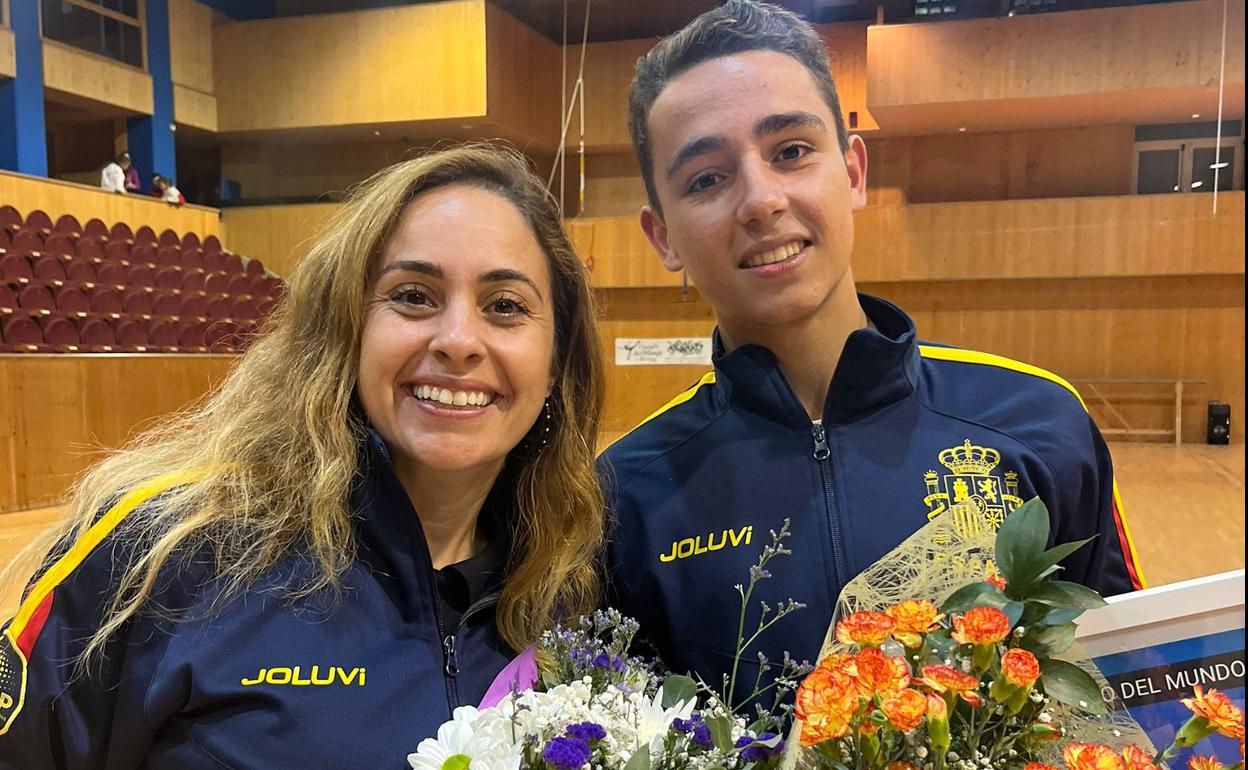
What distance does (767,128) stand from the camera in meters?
1.21

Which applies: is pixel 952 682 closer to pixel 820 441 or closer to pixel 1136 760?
pixel 1136 760

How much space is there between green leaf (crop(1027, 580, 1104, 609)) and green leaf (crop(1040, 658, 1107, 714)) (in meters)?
0.04

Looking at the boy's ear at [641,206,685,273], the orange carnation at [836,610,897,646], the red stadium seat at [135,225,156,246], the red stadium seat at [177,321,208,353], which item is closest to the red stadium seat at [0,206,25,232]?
the red stadium seat at [135,225,156,246]

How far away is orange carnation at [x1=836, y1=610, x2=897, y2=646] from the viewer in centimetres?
52

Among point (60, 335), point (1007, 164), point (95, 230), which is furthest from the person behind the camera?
point (1007, 164)

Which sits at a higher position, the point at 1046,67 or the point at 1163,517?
the point at 1046,67

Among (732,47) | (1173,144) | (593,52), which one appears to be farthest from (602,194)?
(732,47)

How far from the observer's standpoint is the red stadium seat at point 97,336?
6199 mm

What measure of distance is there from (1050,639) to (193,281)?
853 cm

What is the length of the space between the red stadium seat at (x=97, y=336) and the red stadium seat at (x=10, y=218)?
1.17 meters

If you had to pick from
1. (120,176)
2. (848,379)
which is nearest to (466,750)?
(848,379)

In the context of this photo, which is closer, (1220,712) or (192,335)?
(1220,712)

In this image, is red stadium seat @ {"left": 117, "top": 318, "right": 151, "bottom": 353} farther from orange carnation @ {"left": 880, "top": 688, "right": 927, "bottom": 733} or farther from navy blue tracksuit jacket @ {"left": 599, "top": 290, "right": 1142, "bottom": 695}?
orange carnation @ {"left": 880, "top": 688, "right": 927, "bottom": 733}

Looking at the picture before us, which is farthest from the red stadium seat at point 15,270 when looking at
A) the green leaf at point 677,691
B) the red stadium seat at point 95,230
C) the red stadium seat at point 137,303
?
the green leaf at point 677,691
